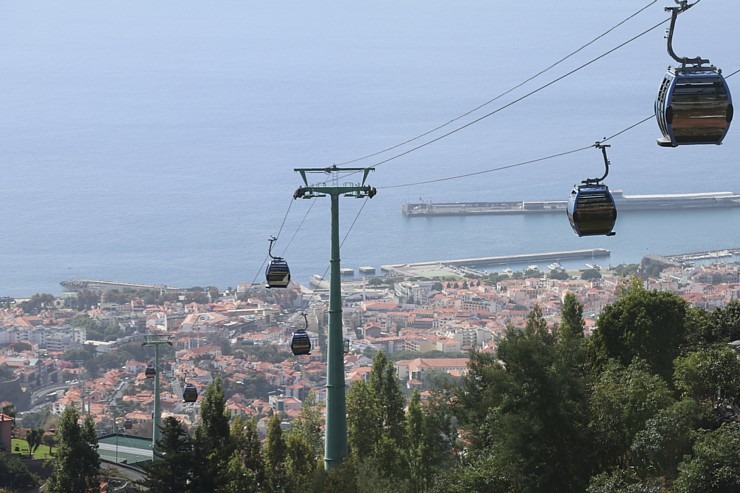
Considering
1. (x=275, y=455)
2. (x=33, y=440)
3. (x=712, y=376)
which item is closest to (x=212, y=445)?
(x=275, y=455)

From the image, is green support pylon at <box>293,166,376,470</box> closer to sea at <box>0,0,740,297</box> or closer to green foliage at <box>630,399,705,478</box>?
green foliage at <box>630,399,705,478</box>

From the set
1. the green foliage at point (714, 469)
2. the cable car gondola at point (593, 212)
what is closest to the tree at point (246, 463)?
the green foliage at point (714, 469)

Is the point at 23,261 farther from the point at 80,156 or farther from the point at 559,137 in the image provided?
the point at 559,137

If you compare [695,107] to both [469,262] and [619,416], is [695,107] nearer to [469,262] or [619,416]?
[619,416]

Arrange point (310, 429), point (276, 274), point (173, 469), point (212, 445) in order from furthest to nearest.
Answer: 1. point (310, 429)
2. point (212, 445)
3. point (276, 274)
4. point (173, 469)

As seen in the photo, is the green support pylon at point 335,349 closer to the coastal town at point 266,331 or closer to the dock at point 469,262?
the coastal town at point 266,331

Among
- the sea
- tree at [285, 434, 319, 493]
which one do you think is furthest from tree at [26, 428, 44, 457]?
the sea

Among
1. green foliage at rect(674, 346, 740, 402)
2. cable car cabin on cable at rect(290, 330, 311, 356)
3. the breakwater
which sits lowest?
green foliage at rect(674, 346, 740, 402)
